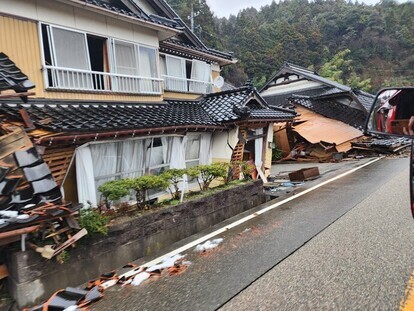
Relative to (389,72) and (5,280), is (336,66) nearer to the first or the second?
(389,72)

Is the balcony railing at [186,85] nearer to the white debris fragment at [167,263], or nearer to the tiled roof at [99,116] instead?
the tiled roof at [99,116]

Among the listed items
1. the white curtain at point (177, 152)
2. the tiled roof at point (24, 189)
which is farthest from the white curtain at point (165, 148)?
the tiled roof at point (24, 189)

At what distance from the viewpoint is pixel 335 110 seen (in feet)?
78.7

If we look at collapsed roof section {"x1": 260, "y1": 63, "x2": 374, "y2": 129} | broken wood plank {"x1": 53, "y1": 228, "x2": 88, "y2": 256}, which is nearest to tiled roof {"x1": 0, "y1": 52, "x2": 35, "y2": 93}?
broken wood plank {"x1": 53, "y1": 228, "x2": 88, "y2": 256}

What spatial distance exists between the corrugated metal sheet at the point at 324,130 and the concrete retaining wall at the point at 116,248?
13.1 meters

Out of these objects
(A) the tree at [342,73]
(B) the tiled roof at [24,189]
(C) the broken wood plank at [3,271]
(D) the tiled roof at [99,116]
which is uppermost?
(A) the tree at [342,73]

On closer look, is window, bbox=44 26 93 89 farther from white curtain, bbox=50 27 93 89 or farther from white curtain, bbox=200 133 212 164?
white curtain, bbox=200 133 212 164

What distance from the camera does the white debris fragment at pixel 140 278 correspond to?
4483 millimetres

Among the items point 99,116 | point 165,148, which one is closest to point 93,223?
point 99,116

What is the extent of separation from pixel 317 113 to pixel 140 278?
21.4 meters

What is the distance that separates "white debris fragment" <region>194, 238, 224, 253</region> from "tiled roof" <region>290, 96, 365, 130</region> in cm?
1969

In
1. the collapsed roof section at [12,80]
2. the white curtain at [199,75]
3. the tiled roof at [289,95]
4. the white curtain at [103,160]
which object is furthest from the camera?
the tiled roof at [289,95]

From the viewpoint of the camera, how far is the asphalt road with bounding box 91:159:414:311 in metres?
3.59

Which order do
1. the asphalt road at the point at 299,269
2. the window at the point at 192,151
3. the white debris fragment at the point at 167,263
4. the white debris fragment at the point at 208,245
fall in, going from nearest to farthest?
1. the asphalt road at the point at 299,269
2. the white debris fragment at the point at 167,263
3. the white debris fragment at the point at 208,245
4. the window at the point at 192,151
